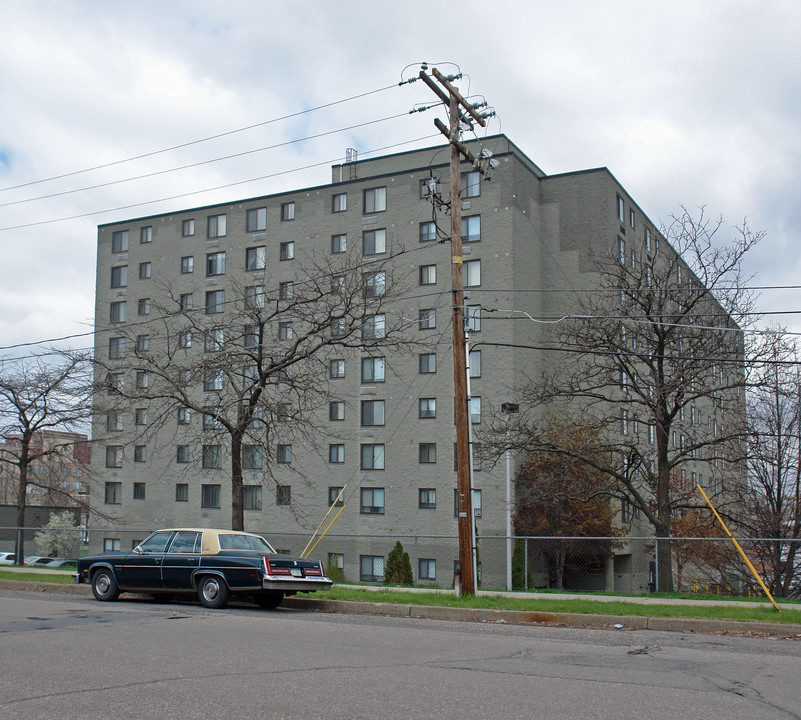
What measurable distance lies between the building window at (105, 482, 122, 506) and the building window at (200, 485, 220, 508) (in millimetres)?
6430

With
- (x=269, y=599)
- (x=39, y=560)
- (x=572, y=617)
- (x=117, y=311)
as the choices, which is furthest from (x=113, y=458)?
(x=572, y=617)

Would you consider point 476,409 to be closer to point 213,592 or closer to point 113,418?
point 113,418

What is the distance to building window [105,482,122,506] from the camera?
5098 centimetres

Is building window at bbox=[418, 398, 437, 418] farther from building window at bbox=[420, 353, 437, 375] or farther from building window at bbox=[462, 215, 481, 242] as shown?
building window at bbox=[462, 215, 481, 242]

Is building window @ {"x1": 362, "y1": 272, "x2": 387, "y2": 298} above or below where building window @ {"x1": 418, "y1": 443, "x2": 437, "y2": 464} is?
above

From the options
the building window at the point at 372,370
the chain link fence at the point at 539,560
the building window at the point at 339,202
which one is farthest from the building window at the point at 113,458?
the building window at the point at 339,202

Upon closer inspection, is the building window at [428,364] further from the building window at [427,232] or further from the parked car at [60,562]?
the parked car at [60,562]

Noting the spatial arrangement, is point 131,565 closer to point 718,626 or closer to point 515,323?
point 718,626

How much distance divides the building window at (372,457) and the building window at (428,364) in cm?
453

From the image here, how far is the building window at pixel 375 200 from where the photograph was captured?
148ft

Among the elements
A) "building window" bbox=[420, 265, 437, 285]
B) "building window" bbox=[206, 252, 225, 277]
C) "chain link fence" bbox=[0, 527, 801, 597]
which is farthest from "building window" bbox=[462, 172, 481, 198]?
"chain link fence" bbox=[0, 527, 801, 597]

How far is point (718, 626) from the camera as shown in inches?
507

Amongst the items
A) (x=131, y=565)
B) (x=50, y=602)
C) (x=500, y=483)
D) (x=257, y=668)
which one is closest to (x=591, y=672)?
(x=257, y=668)

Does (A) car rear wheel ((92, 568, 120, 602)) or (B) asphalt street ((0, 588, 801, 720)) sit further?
(A) car rear wheel ((92, 568, 120, 602))
